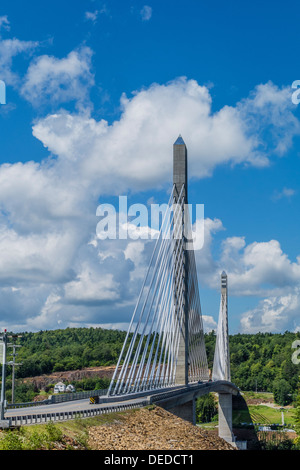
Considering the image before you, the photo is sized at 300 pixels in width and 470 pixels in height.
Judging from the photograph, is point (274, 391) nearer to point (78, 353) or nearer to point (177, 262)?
point (78, 353)

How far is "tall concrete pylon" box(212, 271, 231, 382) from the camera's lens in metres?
101

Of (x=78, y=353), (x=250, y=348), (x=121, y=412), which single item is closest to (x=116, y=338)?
(x=78, y=353)

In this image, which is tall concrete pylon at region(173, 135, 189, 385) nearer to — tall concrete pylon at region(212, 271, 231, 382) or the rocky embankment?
tall concrete pylon at region(212, 271, 231, 382)

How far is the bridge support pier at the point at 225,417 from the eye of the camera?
292 ft

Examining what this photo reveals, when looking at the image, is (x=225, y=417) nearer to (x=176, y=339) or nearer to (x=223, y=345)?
(x=223, y=345)

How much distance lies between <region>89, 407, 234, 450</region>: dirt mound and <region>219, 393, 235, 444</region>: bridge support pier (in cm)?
6052

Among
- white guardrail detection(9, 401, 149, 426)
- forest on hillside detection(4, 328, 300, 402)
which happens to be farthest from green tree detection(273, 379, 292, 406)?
white guardrail detection(9, 401, 149, 426)

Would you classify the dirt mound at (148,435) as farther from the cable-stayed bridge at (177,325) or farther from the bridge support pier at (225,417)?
the bridge support pier at (225,417)

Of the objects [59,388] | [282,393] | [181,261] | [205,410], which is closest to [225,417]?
[205,410]

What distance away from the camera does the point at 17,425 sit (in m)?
23.2

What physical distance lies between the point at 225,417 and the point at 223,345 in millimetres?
17267

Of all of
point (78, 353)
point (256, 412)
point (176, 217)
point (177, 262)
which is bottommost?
point (256, 412)

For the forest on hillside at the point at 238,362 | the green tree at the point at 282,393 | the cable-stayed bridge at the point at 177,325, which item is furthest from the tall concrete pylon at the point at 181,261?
the green tree at the point at 282,393
